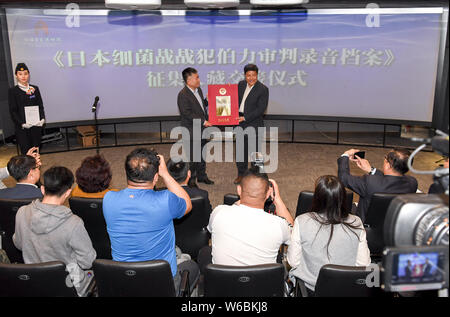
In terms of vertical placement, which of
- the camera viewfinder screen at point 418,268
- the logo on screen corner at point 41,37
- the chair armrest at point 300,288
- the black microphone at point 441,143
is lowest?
the chair armrest at point 300,288

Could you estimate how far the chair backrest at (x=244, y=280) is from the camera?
2.11 metres

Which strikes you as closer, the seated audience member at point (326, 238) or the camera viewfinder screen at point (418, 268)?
the camera viewfinder screen at point (418, 268)

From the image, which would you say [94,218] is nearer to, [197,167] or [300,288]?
[300,288]

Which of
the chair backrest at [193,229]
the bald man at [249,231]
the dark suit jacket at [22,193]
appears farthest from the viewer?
the dark suit jacket at [22,193]

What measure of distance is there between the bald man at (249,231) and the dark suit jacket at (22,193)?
1.63 meters

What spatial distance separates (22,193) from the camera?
130 inches

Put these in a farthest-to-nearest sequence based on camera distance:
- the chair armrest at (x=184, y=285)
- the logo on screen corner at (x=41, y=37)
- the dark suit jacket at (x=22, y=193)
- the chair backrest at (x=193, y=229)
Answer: the logo on screen corner at (x=41, y=37), the dark suit jacket at (x=22, y=193), the chair backrest at (x=193, y=229), the chair armrest at (x=184, y=285)

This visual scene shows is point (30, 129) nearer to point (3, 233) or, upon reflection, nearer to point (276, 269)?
point (3, 233)

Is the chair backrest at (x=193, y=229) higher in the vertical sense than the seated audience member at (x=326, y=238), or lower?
lower

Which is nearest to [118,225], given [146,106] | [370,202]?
[370,202]

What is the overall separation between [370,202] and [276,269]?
1.44m

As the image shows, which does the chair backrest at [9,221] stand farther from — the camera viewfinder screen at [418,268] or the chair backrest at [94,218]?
the camera viewfinder screen at [418,268]

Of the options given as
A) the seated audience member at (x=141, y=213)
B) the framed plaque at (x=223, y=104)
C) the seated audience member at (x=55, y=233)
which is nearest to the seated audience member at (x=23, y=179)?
the seated audience member at (x=55, y=233)

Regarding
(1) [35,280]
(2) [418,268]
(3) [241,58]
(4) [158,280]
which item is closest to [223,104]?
(3) [241,58]
